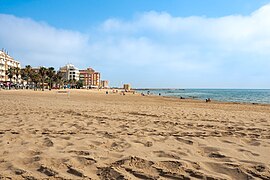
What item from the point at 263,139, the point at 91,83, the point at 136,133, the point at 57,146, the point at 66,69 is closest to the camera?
the point at 57,146

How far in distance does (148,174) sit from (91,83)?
178 metres

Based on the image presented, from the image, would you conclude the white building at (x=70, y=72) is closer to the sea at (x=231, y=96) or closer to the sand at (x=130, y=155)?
the sea at (x=231, y=96)

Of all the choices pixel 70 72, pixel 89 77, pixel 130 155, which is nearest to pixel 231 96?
pixel 130 155

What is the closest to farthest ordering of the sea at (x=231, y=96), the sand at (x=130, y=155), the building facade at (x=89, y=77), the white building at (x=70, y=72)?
1. the sand at (x=130, y=155)
2. the sea at (x=231, y=96)
3. the white building at (x=70, y=72)
4. the building facade at (x=89, y=77)

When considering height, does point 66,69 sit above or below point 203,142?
above

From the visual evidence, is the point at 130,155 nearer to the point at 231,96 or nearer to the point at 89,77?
the point at 231,96

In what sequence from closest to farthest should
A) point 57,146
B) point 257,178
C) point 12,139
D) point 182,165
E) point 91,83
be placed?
point 257,178, point 182,165, point 57,146, point 12,139, point 91,83

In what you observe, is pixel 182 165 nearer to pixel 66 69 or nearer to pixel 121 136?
pixel 121 136

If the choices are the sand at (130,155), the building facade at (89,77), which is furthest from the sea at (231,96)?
the building facade at (89,77)

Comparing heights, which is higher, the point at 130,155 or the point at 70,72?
the point at 70,72

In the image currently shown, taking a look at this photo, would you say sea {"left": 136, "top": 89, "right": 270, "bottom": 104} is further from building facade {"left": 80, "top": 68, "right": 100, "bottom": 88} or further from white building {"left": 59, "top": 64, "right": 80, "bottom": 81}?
building facade {"left": 80, "top": 68, "right": 100, "bottom": 88}

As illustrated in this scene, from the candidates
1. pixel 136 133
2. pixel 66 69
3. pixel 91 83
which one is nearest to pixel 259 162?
pixel 136 133

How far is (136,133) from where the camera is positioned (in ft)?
16.3

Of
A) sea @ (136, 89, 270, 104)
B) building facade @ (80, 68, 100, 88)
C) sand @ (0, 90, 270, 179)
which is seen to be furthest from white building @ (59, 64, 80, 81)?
sand @ (0, 90, 270, 179)
